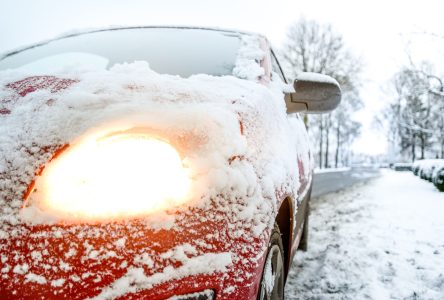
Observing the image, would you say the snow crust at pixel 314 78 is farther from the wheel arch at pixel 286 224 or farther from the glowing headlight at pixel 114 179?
the glowing headlight at pixel 114 179

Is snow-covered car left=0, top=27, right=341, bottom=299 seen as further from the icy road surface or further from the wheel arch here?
the icy road surface

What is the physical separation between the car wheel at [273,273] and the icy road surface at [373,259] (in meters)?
1.07

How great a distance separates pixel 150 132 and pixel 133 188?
19cm

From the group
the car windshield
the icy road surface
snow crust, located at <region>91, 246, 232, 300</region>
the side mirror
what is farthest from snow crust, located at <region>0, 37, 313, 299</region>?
the icy road surface

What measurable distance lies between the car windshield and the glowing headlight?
971mm

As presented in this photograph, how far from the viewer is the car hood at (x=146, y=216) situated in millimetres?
978

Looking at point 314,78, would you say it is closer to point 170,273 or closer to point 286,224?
point 286,224

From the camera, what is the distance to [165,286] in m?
1.02

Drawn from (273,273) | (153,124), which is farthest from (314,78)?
(153,124)

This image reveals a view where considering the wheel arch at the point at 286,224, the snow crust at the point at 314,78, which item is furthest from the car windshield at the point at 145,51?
the wheel arch at the point at 286,224

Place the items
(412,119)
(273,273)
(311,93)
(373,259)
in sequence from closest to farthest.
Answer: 1. (273,273)
2. (311,93)
3. (373,259)
4. (412,119)

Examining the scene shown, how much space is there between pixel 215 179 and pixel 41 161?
506mm

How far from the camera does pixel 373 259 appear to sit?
3697 millimetres

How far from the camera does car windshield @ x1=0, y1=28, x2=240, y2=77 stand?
2.20 meters
